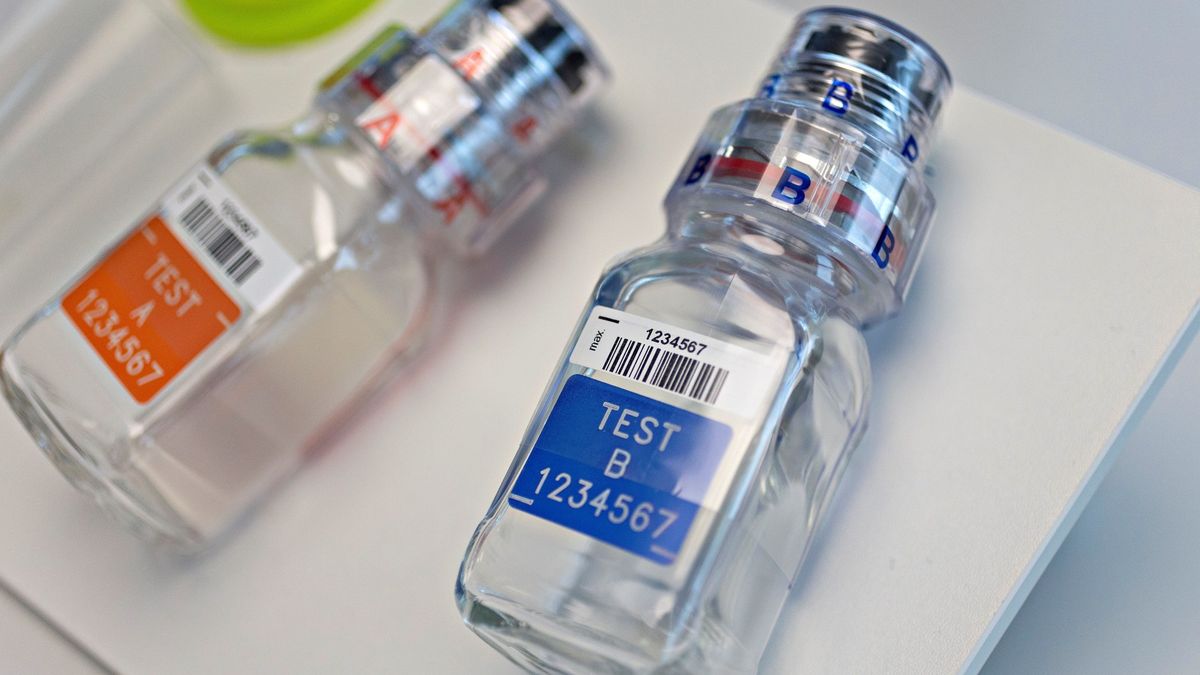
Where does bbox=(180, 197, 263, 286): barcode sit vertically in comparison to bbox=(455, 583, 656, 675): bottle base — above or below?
above

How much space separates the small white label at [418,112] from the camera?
0.44 metres

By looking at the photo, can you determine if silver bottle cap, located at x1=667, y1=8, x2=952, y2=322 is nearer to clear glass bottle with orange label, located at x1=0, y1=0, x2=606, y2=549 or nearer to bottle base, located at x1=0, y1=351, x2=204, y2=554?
clear glass bottle with orange label, located at x1=0, y1=0, x2=606, y2=549

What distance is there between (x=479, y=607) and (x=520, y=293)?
0.16 m

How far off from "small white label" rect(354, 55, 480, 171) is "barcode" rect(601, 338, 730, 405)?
0.13m

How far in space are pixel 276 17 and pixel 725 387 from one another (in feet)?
1.05

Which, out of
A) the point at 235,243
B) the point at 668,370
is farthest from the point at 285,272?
the point at 668,370

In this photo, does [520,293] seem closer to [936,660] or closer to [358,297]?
[358,297]

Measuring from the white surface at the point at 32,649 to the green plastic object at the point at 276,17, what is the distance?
0.93ft

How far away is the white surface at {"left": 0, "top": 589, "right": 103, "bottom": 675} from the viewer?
0.46 meters

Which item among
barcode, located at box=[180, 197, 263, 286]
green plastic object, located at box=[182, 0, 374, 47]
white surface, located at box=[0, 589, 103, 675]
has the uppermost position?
green plastic object, located at box=[182, 0, 374, 47]

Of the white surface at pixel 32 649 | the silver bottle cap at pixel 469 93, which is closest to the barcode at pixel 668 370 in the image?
the silver bottle cap at pixel 469 93

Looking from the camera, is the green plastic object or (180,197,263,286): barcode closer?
(180,197,263,286): barcode

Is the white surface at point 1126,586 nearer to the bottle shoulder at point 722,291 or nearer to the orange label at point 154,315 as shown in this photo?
the bottle shoulder at point 722,291

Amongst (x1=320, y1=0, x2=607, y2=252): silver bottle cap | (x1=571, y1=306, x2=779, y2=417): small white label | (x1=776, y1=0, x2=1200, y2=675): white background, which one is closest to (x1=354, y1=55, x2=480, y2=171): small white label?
(x1=320, y1=0, x2=607, y2=252): silver bottle cap
